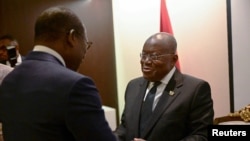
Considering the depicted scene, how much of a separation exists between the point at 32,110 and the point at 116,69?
10.2ft

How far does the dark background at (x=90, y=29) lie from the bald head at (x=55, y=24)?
2.74 meters

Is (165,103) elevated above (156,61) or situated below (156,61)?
below

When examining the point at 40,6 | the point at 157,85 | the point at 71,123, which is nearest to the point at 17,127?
the point at 71,123

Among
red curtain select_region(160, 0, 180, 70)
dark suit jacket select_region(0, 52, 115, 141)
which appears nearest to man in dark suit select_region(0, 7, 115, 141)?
dark suit jacket select_region(0, 52, 115, 141)

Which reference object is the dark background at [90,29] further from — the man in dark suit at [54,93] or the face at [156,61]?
the man in dark suit at [54,93]

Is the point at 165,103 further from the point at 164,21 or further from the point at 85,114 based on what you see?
the point at 164,21

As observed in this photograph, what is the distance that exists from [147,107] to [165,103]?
12 cm

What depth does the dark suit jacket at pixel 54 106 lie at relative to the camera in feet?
3.70

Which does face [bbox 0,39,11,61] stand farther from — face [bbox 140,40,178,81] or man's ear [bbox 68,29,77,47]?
man's ear [bbox 68,29,77,47]

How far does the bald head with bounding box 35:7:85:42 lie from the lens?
121 centimetres

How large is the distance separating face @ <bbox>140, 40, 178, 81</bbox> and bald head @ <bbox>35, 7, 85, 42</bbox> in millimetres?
963

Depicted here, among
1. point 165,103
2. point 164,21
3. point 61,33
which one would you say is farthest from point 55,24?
point 164,21

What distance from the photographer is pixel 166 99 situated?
81.4 inches

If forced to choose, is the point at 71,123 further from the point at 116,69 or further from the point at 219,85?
the point at 116,69
